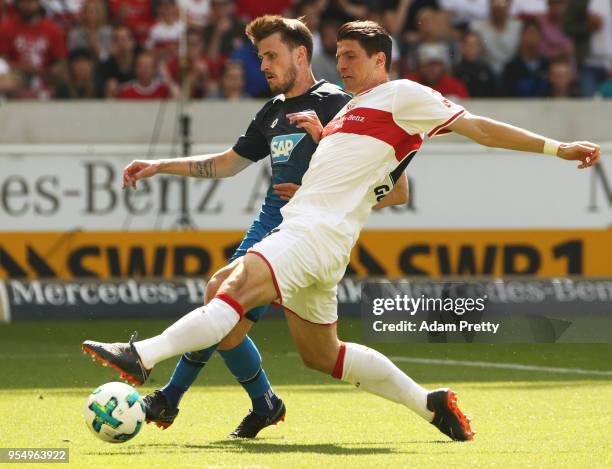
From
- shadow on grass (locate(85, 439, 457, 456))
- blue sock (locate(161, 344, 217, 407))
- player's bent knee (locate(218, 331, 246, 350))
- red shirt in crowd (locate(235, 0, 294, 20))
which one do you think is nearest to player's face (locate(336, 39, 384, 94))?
player's bent knee (locate(218, 331, 246, 350))

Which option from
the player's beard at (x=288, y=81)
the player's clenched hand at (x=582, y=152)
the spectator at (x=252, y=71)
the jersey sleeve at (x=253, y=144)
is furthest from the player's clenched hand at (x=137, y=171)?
the spectator at (x=252, y=71)

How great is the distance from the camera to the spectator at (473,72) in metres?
15.5

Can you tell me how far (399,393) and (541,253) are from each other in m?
7.70

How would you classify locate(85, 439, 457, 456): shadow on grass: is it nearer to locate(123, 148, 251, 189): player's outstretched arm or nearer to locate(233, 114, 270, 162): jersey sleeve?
locate(123, 148, 251, 189): player's outstretched arm

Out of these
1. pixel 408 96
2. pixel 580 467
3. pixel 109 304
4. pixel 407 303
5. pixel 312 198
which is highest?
pixel 408 96

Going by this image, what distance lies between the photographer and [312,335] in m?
6.57

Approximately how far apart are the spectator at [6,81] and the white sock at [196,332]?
9868 mm

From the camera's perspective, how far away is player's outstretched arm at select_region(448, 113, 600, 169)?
6176 millimetres

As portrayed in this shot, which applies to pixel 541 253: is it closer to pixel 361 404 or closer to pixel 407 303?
pixel 407 303

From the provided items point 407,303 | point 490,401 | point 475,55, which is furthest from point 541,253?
point 490,401

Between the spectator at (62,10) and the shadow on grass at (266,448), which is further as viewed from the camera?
the spectator at (62,10)

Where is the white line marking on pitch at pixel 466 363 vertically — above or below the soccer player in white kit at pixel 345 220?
below

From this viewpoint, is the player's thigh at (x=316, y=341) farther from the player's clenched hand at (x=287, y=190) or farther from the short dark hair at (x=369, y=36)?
the short dark hair at (x=369, y=36)

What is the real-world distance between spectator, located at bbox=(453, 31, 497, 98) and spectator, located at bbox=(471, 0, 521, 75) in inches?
13.4
